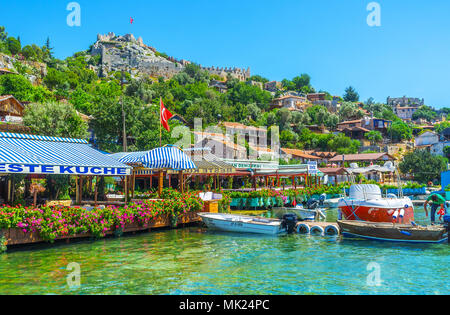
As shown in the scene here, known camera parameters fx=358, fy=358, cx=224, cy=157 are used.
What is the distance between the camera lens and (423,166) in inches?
2653

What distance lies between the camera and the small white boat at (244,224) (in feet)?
62.0

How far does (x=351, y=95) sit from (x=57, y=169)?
19056 centimetres

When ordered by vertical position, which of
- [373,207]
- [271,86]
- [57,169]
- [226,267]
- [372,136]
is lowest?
[226,267]

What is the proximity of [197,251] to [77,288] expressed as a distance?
594 cm

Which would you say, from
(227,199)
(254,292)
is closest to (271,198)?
(227,199)

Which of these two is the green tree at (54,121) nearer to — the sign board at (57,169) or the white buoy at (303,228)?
the sign board at (57,169)

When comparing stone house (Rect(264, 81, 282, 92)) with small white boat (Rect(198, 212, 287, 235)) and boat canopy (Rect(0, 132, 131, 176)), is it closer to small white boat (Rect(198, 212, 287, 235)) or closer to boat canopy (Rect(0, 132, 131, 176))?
small white boat (Rect(198, 212, 287, 235))

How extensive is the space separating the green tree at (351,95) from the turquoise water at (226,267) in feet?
602

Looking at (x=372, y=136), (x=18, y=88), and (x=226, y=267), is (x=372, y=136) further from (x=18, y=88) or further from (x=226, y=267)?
(x=226, y=267)

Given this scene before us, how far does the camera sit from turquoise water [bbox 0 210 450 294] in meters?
10.1

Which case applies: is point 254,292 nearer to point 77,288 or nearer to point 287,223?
point 77,288

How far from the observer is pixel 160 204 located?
19.3m

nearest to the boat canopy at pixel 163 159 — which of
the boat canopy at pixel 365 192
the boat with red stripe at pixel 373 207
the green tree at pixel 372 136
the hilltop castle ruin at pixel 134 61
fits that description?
the boat with red stripe at pixel 373 207

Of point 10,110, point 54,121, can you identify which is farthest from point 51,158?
point 10,110
